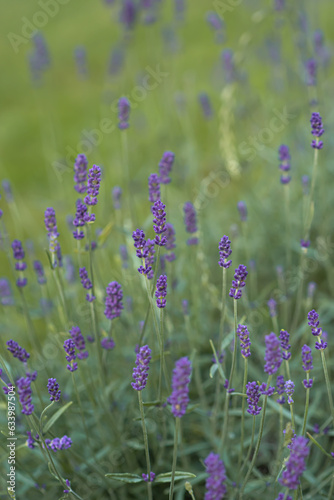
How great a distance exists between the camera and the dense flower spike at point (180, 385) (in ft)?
2.83

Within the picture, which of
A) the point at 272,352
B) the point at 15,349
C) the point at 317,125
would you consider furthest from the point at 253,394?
the point at 317,125

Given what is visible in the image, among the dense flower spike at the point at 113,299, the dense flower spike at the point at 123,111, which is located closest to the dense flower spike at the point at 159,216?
the dense flower spike at the point at 113,299

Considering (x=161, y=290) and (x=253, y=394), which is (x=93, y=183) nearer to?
(x=161, y=290)

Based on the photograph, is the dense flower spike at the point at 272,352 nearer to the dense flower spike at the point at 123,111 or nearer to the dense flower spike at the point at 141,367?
the dense flower spike at the point at 141,367

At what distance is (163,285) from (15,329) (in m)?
1.29

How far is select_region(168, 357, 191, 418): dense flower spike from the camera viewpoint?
0.86m

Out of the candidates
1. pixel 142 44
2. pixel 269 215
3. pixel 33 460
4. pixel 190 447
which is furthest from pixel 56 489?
pixel 142 44

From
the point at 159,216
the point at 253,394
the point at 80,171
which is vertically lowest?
the point at 253,394

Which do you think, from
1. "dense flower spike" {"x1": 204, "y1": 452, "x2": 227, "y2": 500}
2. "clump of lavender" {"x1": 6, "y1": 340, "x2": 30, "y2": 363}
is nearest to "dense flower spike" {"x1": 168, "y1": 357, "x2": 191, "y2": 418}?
"dense flower spike" {"x1": 204, "y1": 452, "x2": 227, "y2": 500}

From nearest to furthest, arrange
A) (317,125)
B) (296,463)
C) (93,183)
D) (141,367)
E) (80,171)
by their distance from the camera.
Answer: (296,463) → (141,367) → (93,183) → (317,125) → (80,171)

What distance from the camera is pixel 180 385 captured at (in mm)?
884

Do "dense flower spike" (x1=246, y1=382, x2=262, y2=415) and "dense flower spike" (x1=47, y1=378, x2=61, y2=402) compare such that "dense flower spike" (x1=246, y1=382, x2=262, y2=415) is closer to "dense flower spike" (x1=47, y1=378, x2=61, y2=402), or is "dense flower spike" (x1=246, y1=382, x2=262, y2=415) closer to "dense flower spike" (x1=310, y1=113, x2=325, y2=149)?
"dense flower spike" (x1=47, y1=378, x2=61, y2=402)

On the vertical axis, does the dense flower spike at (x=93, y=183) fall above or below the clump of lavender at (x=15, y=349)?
above

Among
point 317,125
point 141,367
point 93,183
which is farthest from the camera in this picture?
point 317,125
